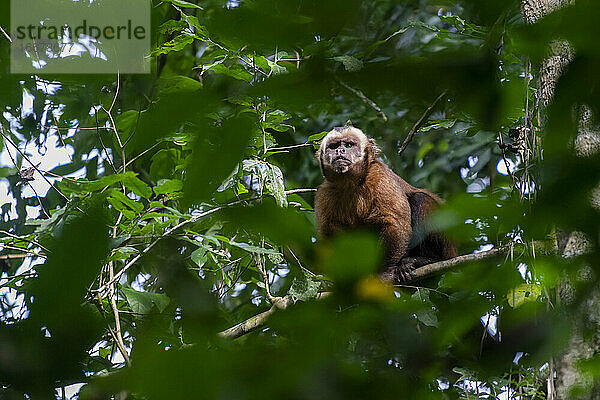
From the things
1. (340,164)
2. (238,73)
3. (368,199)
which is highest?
(238,73)

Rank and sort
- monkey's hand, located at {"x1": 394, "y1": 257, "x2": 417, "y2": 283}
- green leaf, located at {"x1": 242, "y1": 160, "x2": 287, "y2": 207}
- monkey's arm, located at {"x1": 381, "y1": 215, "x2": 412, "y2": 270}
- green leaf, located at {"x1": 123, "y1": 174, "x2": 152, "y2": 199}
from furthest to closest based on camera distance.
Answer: monkey's arm, located at {"x1": 381, "y1": 215, "x2": 412, "y2": 270} → monkey's hand, located at {"x1": 394, "y1": 257, "x2": 417, "y2": 283} → green leaf, located at {"x1": 242, "y1": 160, "x2": 287, "y2": 207} → green leaf, located at {"x1": 123, "y1": 174, "x2": 152, "y2": 199}

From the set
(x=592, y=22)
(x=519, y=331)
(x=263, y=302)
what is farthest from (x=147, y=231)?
(x=592, y=22)

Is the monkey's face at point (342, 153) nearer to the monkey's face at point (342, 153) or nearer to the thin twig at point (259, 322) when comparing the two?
the monkey's face at point (342, 153)

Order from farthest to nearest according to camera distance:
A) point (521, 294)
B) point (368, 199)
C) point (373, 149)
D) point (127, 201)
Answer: point (373, 149)
point (368, 199)
point (127, 201)
point (521, 294)

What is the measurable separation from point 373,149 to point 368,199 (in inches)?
15.9

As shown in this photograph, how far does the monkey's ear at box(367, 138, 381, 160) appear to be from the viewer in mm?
5016

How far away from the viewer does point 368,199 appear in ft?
16.1

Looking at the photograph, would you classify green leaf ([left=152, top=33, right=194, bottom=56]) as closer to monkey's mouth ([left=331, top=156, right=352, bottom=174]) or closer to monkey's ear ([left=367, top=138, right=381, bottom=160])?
monkey's mouth ([left=331, top=156, right=352, bottom=174])

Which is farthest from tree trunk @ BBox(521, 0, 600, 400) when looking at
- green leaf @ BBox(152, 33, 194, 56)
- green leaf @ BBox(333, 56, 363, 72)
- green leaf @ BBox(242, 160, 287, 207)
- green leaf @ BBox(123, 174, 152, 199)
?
green leaf @ BBox(242, 160, 287, 207)

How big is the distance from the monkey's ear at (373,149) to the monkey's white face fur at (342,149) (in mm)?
50

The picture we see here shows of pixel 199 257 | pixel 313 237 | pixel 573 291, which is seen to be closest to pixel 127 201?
pixel 199 257

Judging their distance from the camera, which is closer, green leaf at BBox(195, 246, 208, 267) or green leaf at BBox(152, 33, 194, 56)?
green leaf at BBox(152, 33, 194, 56)

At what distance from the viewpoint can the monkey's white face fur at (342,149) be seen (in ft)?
15.7

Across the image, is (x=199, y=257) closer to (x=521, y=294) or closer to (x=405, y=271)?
(x=405, y=271)
